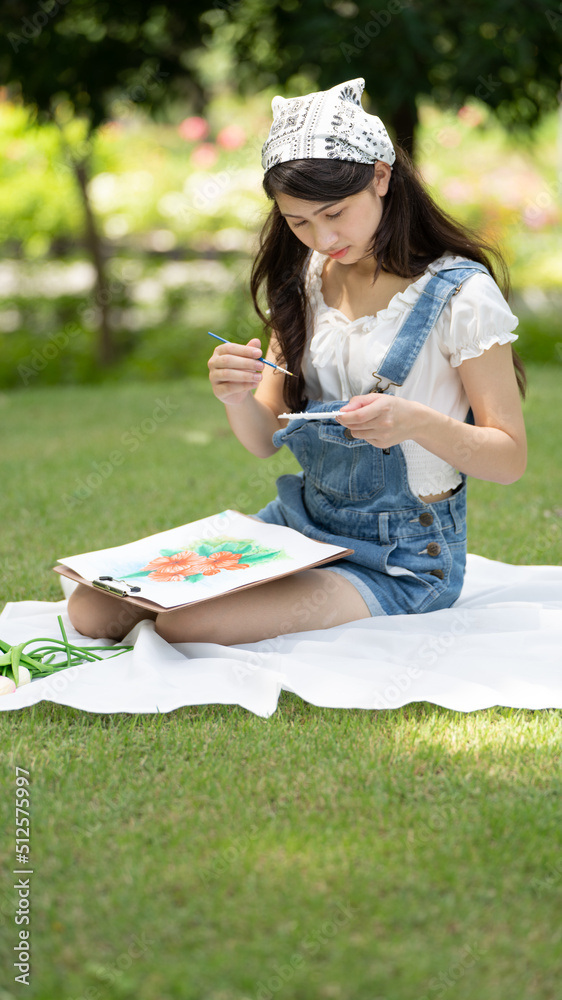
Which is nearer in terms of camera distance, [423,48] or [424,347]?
[424,347]

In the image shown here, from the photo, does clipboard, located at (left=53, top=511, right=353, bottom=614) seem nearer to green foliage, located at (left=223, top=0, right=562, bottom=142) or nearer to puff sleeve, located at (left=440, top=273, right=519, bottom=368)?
puff sleeve, located at (left=440, top=273, right=519, bottom=368)

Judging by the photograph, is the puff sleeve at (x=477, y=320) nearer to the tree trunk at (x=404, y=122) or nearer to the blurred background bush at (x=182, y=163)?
the blurred background bush at (x=182, y=163)

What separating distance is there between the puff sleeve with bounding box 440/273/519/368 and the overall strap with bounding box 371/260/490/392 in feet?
0.08

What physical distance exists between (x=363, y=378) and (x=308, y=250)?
416 millimetres

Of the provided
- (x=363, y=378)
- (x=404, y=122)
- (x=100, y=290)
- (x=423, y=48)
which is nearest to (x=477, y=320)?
(x=363, y=378)

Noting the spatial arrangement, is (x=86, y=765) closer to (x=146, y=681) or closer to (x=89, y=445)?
(x=146, y=681)

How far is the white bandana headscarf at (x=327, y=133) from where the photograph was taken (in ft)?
6.55

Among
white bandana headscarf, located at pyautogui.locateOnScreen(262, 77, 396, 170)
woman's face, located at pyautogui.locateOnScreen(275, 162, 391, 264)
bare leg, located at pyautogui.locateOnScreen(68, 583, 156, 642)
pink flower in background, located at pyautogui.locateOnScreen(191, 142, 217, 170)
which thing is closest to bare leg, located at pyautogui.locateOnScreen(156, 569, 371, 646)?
bare leg, located at pyautogui.locateOnScreen(68, 583, 156, 642)

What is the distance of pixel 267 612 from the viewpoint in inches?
87.7

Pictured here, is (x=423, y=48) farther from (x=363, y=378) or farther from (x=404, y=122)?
(x=363, y=378)

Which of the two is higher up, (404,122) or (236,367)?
(404,122)

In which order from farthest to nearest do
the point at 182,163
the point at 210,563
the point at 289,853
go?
the point at 182,163 → the point at 210,563 → the point at 289,853

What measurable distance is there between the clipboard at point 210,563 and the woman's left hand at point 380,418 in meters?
0.34

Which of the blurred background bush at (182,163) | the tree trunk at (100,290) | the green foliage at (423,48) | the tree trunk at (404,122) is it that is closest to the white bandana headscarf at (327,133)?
the blurred background bush at (182,163)
